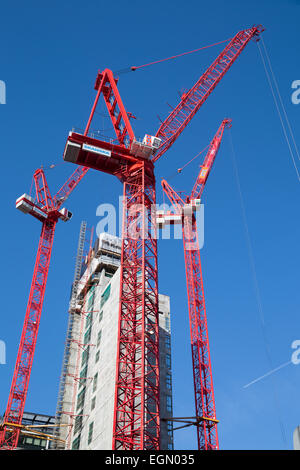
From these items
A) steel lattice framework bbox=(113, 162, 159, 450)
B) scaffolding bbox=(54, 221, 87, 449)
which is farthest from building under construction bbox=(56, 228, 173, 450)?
steel lattice framework bbox=(113, 162, 159, 450)

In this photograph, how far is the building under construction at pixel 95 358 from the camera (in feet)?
265

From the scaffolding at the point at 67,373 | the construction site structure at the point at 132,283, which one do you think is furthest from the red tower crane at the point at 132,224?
the scaffolding at the point at 67,373

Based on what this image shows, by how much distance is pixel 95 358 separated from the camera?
94438mm

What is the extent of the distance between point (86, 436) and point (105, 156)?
43.0m

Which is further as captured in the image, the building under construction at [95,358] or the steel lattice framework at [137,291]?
the building under construction at [95,358]

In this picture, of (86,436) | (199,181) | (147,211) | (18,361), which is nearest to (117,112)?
(147,211)

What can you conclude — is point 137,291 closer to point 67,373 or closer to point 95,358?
point 95,358

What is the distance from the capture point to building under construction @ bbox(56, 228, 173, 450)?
80750 millimetres

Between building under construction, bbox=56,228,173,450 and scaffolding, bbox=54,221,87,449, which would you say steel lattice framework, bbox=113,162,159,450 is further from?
scaffolding, bbox=54,221,87,449

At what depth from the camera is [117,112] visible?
3317 inches

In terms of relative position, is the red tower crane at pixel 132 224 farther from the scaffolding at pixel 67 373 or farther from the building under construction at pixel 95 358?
the scaffolding at pixel 67 373

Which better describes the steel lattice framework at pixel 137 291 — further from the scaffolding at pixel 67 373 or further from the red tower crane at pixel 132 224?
the scaffolding at pixel 67 373
